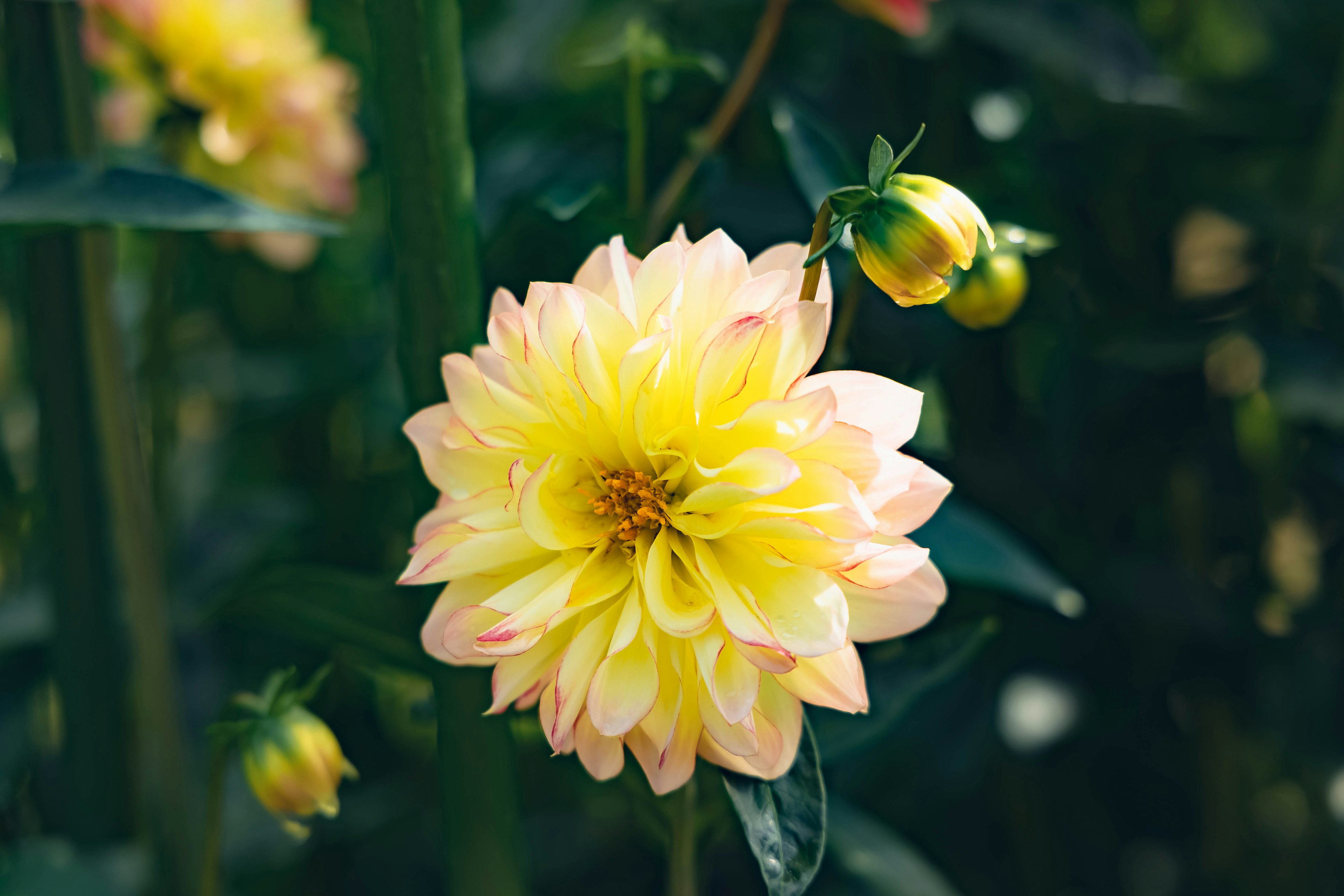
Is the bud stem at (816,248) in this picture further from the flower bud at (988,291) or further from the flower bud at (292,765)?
the flower bud at (292,765)

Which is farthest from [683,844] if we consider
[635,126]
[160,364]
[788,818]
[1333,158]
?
[1333,158]

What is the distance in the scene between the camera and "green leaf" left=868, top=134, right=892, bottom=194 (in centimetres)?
28

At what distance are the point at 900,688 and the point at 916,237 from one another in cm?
24

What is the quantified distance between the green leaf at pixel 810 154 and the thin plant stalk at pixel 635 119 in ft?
0.21

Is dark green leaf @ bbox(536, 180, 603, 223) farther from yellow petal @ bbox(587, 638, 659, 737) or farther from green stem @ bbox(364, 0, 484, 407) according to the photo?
yellow petal @ bbox(587, 638, 659, 737)

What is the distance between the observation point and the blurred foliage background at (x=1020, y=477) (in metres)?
0.56

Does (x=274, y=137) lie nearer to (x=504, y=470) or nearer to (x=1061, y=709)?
(x=504, y=470)

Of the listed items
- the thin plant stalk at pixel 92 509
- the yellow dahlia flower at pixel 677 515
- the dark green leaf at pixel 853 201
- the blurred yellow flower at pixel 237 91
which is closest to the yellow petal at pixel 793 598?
the yellow dahlia flower at pixel 677 515

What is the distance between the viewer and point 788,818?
302 mm

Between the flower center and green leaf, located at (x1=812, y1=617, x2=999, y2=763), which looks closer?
the flower center

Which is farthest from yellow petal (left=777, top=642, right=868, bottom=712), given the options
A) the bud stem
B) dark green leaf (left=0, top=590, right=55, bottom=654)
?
dark green leaf (left=0, top=590, right=55, bottom=654)

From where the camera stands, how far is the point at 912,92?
0.63 meters

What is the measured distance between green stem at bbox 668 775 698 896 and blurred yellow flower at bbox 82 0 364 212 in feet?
1.52

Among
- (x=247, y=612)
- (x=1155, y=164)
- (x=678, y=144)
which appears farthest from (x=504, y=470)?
(x=1155, y=164)
